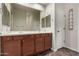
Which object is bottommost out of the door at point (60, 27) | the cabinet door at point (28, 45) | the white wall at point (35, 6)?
the cabinet door at point (28, 45)

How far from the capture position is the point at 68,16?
1.59 metres

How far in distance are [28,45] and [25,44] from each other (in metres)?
0.08

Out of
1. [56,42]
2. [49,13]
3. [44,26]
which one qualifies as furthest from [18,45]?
[49,13]

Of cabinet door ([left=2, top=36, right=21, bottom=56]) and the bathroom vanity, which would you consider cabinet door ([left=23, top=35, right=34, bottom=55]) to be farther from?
cabinet door ([left=2, top=36, right=21, bottom=56])

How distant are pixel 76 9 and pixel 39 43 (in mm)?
972

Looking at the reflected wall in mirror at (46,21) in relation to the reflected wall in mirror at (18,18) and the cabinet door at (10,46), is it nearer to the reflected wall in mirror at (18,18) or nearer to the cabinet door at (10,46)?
the reflected wall in mirror at (18,18)

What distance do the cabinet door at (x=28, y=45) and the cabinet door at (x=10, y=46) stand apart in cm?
12

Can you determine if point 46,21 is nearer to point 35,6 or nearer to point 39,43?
point 35,6

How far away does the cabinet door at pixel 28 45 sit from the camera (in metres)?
1.67

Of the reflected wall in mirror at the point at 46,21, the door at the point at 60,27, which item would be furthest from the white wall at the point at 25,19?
the door at the point at 60,27

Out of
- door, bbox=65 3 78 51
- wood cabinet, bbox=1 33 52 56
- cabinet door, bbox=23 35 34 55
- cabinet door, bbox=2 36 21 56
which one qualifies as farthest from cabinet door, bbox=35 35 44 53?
door, bbox=65 3 78 51

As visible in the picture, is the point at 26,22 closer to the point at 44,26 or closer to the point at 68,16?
the point at 44,26

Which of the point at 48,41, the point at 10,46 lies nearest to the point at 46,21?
the point at 48,41

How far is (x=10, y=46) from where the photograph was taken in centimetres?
149
